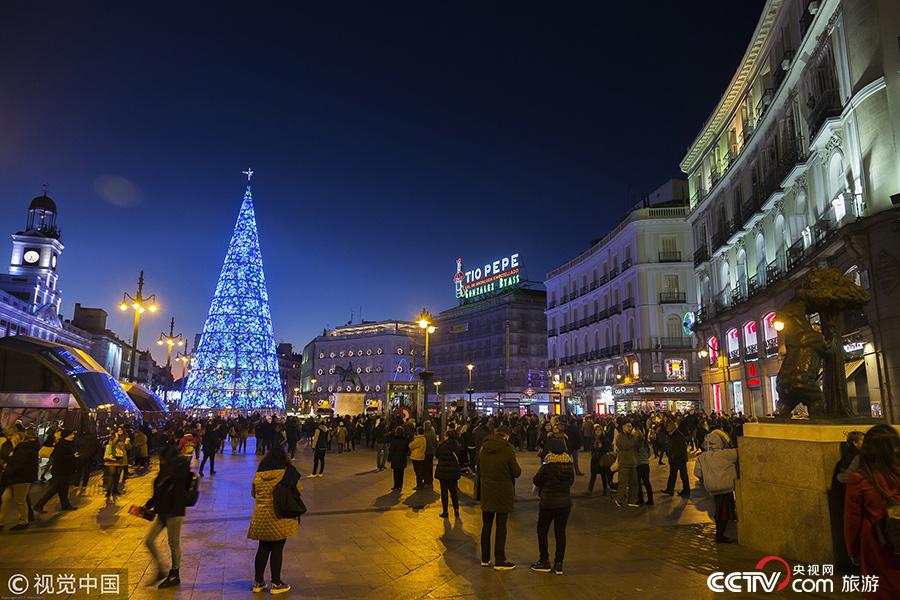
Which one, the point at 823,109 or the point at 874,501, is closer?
the point at 874,501

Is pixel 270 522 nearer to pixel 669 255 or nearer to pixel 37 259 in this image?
pixel 669 255

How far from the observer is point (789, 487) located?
6.56 metres

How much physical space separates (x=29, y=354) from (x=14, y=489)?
12.4 metres

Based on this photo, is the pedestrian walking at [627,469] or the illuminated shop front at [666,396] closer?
the pedestrian walking at [627,469]

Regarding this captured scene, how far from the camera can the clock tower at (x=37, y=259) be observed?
65125mm

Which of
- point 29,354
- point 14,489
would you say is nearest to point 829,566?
point 14,489

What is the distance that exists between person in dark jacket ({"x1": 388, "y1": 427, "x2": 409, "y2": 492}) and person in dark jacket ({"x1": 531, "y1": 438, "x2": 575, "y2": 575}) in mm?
6866

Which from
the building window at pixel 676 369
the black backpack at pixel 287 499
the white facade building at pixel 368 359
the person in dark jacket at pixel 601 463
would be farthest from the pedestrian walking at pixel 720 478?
the white facade building at pixel 368 359

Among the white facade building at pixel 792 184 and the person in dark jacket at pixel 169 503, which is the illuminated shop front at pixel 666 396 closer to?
the white facade building at pixel 792 184

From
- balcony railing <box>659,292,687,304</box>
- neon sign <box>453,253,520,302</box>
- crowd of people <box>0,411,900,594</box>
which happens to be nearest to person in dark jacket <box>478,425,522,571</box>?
crowd of people <box>0,411,900,594</box>

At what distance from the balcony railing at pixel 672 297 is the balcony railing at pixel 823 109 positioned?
71.3ft

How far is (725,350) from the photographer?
31422 mm

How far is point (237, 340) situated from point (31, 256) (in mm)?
50409

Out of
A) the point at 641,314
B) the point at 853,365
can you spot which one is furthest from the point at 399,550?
the point at 641,314
